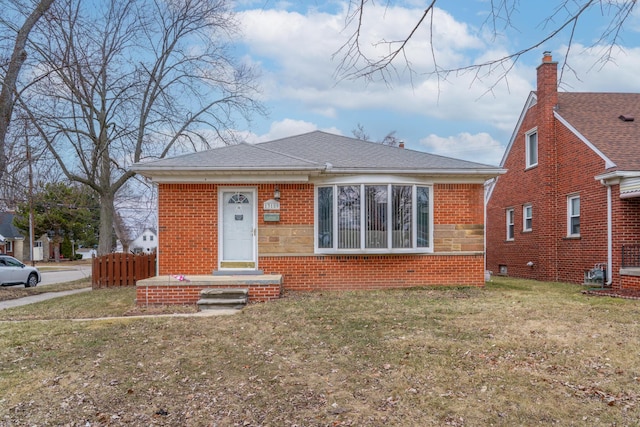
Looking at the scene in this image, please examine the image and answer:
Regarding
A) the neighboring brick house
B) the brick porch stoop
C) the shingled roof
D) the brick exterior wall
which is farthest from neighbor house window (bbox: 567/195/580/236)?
the brick porch stoop

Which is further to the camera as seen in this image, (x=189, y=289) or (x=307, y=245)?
(x=307, y=245)

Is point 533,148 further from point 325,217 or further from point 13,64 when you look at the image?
point 13,64

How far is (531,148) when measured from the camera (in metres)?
16.0

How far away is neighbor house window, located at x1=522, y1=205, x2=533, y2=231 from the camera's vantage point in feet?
52.4

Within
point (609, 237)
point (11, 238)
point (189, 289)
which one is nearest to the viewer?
point (189, 289)

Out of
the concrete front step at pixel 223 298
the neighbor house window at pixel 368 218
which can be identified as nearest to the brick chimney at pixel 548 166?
the neighbor house window at pixel 368 218

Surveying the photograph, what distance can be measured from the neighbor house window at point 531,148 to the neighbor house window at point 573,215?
2127 mm


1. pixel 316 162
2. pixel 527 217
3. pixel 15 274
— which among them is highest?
pixel 316 162

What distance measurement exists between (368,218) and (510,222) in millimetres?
9594

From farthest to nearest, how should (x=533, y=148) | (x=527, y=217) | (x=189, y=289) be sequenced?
(x=527, y=217)
(x=533, y=148)
(x=189, y=289)

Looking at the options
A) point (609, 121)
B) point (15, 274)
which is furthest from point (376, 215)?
point (15, 274)

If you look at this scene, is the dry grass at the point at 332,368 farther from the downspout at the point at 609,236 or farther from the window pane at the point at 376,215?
the downspout at the point at 609,236

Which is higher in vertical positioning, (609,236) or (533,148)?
(533,148)

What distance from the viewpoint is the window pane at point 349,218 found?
34.0 ft
